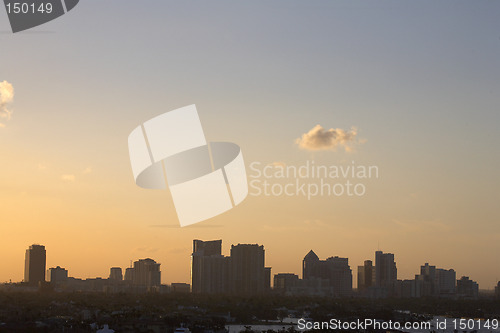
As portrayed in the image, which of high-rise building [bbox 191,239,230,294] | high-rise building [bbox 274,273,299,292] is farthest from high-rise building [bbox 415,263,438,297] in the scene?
high-rise building [bbox 191,239,230,294]

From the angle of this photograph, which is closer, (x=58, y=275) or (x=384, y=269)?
(x=384, y=269)

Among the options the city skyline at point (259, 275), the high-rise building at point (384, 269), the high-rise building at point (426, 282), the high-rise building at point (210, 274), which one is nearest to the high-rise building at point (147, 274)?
the city skyline at point (259, 275)

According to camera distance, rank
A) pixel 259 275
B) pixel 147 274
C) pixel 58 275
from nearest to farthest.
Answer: pixel 259 275, pixel 58 275, pixel 147 274

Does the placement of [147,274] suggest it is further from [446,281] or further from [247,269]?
[446,281]

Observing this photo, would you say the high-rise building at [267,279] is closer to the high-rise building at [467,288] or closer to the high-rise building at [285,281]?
the high-rise building at [285,281]

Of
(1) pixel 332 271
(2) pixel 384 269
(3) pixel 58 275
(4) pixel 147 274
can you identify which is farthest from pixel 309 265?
(3) pixel 58 275

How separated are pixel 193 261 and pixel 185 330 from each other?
83.7 metres

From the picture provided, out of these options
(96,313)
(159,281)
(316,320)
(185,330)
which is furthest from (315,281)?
(185,330)

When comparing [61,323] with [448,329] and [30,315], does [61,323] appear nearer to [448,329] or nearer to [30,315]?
[30,315]

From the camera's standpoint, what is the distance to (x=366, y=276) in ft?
559

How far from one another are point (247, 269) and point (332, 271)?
82.6ft

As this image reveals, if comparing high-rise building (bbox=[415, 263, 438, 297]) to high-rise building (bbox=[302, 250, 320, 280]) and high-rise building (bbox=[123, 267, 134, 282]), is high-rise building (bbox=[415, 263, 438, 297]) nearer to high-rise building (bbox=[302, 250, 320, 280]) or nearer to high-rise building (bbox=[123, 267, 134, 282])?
high-rise building (bbox=[302, 250, 320, 280])

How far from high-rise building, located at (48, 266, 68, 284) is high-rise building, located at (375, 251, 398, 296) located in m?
66.5

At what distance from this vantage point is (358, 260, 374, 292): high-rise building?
168m
